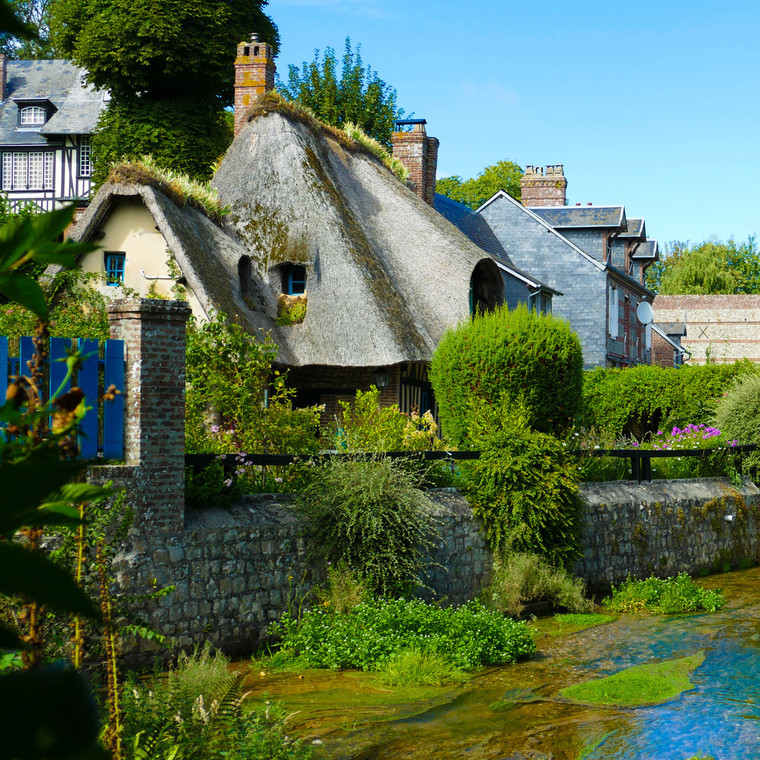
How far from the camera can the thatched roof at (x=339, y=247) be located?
16984 millimetres

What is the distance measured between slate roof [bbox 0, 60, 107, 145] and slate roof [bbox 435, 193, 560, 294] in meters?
16.3

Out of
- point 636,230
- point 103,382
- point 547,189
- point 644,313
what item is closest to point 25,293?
point 103,382

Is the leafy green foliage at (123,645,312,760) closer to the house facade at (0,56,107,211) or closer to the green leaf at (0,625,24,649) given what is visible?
the green leaf at (0,625,24,649)

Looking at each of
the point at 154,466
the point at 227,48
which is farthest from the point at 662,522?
the point at 227,48

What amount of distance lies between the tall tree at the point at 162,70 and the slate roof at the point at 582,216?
1151 cm

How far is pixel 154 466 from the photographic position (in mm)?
7477

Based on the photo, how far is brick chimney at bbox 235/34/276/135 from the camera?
20.3 metres

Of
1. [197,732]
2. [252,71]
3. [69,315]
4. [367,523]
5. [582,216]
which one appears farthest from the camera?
[582,216]

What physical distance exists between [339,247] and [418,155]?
7.57 metres

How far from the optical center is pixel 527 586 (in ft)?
33.3

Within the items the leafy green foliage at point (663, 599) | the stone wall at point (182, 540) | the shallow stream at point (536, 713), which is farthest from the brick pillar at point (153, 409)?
the leafy green foliage at point (663, 599)

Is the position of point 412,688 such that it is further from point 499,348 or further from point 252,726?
point 499,348

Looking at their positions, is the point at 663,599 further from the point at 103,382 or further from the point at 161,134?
the point at 161,134

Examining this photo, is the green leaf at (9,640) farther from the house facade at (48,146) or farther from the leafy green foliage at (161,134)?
the house facade at (48,146)
